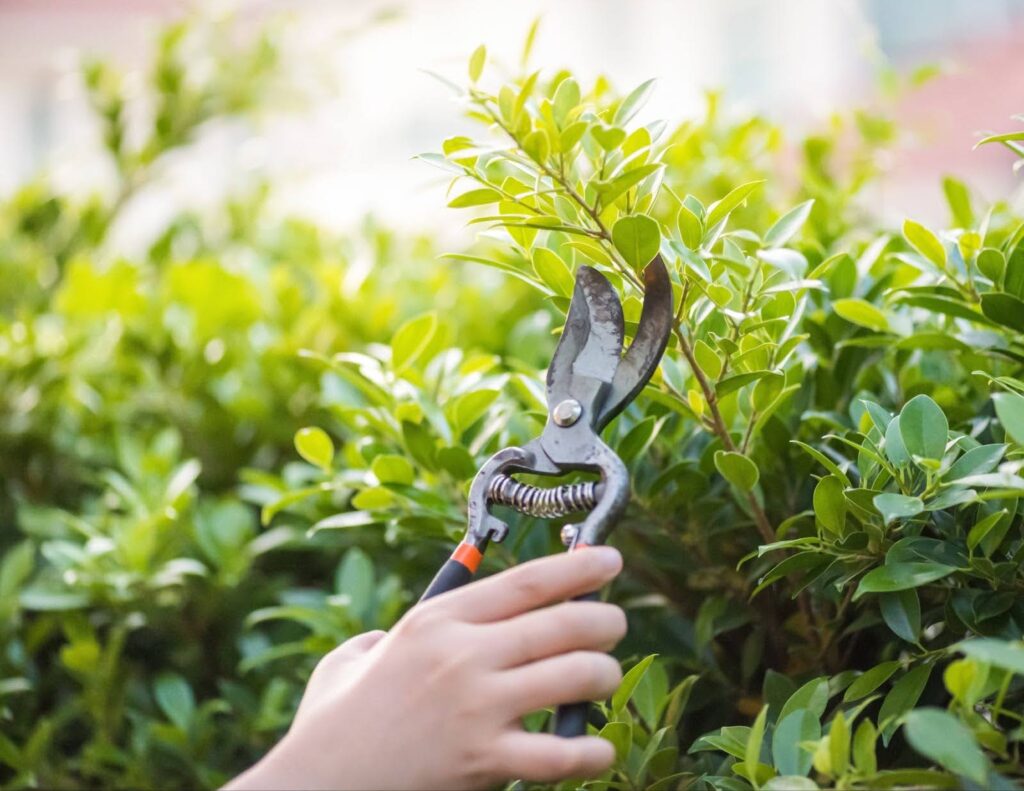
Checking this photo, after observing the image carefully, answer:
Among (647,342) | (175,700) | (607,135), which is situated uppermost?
(607,135)

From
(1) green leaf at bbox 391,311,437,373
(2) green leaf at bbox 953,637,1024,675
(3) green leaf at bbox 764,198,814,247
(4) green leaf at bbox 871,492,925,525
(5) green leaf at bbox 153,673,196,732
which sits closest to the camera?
(2) green leaf at bbox 953,637,1024,675

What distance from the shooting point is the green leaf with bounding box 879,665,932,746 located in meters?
0.59

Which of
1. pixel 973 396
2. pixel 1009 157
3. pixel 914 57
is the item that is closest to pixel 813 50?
pixel 914 57

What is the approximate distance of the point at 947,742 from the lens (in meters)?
0.46

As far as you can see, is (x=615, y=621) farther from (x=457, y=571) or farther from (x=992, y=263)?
(x=992, y=263)

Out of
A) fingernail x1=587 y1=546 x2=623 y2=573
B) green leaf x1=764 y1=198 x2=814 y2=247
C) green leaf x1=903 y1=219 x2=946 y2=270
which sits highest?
green leaf x1=764 y1=198 x2=814 y2=247

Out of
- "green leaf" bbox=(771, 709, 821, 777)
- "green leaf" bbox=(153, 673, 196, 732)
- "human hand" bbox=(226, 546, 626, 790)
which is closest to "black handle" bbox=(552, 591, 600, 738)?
"human hand" bbox=(226, 546, 626, 790)

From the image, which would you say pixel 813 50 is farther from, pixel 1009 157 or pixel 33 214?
pixel 33 214

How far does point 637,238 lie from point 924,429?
20 centimetres

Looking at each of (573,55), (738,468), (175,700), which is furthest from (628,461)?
(573,55)

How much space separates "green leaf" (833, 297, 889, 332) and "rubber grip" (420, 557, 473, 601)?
1.15 ft

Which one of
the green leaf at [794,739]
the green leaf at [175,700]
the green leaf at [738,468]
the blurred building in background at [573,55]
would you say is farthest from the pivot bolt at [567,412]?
the blurred building in background at [573,55]

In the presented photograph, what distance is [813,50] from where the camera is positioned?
9469 mm

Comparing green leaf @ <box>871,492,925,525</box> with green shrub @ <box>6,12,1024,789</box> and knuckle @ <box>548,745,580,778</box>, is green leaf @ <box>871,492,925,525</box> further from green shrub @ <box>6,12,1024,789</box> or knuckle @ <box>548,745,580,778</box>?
knuckle @ <box>548,745,580,778</box>
